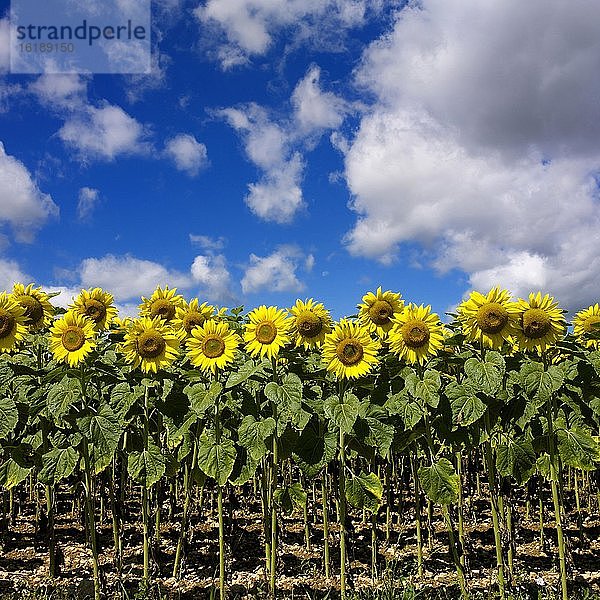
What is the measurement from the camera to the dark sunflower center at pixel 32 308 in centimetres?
711

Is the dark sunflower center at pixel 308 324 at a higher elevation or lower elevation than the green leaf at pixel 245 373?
higher

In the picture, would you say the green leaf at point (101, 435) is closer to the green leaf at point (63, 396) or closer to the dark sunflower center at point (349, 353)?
the green leaf at point (63, 396)

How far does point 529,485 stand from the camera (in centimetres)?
884

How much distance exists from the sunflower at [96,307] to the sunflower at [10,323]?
53cm

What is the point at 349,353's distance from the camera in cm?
559

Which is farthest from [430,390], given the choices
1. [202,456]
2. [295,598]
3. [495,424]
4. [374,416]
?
[295,598]

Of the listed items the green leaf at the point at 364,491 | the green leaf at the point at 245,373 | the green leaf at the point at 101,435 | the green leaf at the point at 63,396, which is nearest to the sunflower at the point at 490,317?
the green leaf at the point at 364,491

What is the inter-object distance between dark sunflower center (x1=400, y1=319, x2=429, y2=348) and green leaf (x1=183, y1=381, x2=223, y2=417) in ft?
5.68

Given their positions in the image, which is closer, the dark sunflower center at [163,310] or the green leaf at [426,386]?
the green leaf at [426,386]

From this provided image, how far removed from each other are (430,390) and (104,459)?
2.87m

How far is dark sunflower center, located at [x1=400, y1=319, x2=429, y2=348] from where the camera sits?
5.59m

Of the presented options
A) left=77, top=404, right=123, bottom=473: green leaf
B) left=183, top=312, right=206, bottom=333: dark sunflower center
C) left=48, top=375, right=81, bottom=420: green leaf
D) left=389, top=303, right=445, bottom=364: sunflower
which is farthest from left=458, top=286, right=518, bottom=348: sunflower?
left=48, top=375, right=81, bottom=420: green leaf

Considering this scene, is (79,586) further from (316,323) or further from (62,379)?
(316,323)

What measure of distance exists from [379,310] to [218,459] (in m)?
2.56
